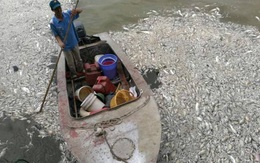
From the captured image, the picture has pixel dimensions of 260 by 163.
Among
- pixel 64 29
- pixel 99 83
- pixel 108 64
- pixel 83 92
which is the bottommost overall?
pixel 83 92

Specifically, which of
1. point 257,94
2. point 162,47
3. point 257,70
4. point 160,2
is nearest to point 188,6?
point 160,2

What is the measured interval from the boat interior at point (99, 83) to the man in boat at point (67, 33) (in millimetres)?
200

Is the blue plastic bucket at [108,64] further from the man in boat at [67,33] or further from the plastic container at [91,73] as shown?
the man in boat at [67,33]

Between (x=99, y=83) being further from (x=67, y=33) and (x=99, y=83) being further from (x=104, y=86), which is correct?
(x=67, y=33)

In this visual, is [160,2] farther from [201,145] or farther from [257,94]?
[201,145]

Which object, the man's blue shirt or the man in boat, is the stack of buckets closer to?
the man in boat

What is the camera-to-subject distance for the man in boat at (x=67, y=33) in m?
5.98

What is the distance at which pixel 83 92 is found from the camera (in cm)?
609

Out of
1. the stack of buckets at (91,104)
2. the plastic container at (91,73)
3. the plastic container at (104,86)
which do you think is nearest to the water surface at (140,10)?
the plastic container at (91,73)

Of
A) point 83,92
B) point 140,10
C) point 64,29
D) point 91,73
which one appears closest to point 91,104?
point 83,92

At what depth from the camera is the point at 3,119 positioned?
715 cm

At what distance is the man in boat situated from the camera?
5980mm

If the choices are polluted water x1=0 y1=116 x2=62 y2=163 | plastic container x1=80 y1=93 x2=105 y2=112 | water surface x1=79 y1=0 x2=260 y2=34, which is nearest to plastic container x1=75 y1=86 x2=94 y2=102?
plastic container x1=80 y1=93 x2=105 y2=112

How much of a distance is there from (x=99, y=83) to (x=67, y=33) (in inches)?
46.4
